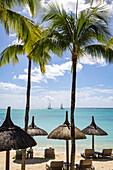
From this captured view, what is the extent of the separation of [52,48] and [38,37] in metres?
0.68

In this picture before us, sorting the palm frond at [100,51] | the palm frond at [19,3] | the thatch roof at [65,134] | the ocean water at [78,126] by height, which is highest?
the palm frond at [19,3]

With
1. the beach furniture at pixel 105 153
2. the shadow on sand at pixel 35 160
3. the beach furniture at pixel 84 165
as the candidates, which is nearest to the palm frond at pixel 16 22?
the beach furniture at pixel 84 165

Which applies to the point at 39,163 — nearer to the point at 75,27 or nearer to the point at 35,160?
the point at 35,160

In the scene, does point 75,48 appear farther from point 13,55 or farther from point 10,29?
point 13,55

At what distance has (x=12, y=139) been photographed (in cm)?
630

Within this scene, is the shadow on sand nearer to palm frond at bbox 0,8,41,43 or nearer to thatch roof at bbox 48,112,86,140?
thatch roof at bbox 48,112,86,140

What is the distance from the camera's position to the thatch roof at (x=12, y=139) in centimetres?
613

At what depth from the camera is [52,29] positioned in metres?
7.73

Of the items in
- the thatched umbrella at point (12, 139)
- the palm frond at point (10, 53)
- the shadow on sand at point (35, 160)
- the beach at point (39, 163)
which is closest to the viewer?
the thatched umbrella at point (12, 139)

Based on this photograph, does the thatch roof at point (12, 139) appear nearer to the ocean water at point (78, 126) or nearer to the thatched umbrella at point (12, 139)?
the thatched umbrella at point (12, 139)

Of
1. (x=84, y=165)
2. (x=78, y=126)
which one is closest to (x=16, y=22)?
(x=84, y=165)

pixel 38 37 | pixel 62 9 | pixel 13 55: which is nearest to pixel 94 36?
pixel 62 9

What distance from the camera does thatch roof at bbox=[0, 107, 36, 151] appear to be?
20.1ft

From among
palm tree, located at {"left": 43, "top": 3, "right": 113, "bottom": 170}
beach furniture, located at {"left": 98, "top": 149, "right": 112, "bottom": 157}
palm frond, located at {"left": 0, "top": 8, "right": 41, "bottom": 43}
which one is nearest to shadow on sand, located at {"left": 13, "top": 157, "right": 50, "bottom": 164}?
beach furniture, located at {"left": 98, "top": 149, "right": 112, "bottom": 157}
